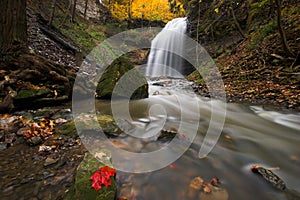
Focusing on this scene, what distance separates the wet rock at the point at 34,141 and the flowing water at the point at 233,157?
1.12 meters

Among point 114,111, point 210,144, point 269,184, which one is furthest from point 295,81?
point 114,111

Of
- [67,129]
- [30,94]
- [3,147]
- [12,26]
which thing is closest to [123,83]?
[30,94]

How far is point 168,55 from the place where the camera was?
53.5 feet

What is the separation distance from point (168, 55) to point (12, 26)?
13.4 metres

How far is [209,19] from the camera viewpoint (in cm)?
1351

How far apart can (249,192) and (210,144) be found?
3.18 feet

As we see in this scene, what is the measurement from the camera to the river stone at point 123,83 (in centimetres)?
543

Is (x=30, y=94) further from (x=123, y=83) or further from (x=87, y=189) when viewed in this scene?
(x=87, y=189)

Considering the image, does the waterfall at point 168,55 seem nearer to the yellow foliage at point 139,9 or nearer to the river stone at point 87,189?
the yellow foliage at point 139,9

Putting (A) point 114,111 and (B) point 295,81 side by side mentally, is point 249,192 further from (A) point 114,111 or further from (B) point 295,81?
(B) point 295,81

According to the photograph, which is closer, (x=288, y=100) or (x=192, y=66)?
(x=288, y=100)

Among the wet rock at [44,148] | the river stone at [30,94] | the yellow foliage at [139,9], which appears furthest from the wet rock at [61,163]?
the yellow foliage at [139,9]

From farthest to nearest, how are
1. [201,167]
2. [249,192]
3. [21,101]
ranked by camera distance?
[21,101] < [201,167] < [249,192]

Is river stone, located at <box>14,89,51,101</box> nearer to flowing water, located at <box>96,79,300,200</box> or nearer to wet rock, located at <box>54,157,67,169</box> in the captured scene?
flowing water, located at <box>96,79,300,200</box>
